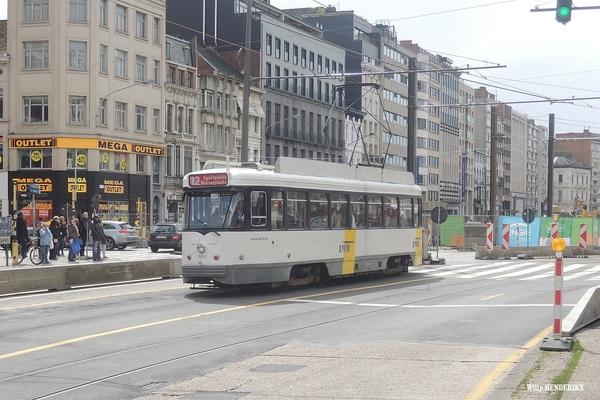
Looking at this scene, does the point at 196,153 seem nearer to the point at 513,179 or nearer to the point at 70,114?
the point at 70,114

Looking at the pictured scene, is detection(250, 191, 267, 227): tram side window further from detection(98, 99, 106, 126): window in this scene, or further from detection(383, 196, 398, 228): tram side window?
detection(98, 99, 106, 126): window

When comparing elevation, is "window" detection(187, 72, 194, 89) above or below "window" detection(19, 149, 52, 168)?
above

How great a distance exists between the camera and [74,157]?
197 ft

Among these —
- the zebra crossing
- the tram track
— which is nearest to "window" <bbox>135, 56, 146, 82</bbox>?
the zebra crossing

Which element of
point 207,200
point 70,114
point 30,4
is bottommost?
point 207,200

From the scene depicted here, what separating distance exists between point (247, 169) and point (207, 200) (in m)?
1.11

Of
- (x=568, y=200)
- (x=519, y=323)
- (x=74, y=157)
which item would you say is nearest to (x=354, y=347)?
(x=519, y=323)

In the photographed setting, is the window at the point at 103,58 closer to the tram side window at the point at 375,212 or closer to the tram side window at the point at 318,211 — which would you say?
the tram side window at the point at 375,212

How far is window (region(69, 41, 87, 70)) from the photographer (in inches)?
2361

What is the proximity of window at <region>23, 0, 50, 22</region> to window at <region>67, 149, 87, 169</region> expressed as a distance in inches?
327

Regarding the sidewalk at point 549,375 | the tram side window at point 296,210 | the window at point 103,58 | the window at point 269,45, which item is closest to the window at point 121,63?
the window at point 103,58

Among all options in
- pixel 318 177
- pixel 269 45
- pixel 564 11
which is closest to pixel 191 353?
pixel 564 11

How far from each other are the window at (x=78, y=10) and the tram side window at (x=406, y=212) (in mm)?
37121

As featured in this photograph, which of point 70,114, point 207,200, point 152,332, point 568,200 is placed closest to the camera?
point 152,332
